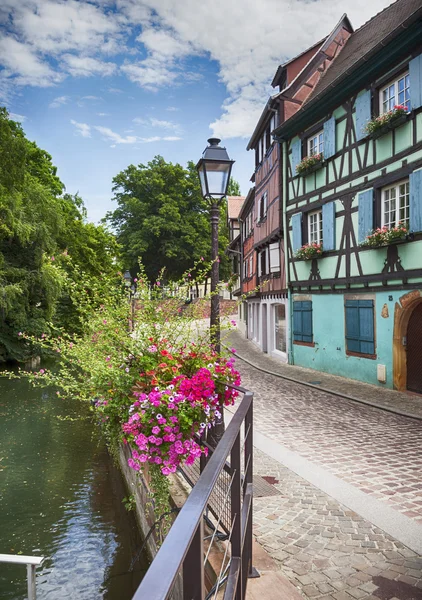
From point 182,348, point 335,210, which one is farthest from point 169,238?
point 182,348

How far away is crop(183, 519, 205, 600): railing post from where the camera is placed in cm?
126

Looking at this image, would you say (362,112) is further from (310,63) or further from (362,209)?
(310,63)

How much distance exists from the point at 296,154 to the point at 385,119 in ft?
16.5

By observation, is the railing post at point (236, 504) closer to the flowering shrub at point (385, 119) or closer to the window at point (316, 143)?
the flowering shrub at point (385, 119)

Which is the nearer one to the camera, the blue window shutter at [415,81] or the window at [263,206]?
the blue window shutter at [415,81]

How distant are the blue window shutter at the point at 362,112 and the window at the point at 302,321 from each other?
5540 millimetres

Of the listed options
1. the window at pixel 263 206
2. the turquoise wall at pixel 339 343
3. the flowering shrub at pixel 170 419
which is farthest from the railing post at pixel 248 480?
the window at pixel 263 206

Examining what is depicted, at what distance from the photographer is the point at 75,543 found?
19.9 feet

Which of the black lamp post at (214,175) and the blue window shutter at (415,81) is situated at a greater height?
the blue window shutter at (415,81)

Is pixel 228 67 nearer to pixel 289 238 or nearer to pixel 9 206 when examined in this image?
pixel 289 238

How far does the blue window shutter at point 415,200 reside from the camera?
33.7 feet

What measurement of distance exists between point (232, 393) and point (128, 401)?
0.90 metres

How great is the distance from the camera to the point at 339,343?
1402 cm

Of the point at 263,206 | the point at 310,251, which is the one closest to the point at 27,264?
the point at 263,206
